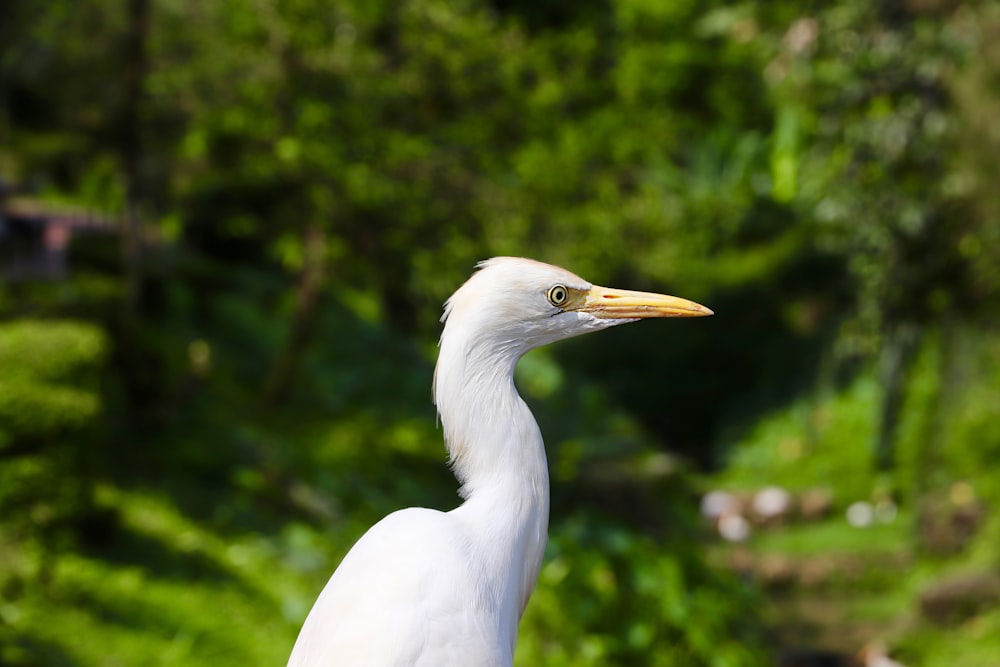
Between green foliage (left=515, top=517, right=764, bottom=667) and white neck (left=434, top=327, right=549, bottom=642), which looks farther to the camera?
green foliage (left=515, top=517, right=764, bottom=667)

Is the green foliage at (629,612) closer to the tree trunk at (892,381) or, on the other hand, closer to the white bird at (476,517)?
the white bird at (476,517)

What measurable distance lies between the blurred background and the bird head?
237 cm

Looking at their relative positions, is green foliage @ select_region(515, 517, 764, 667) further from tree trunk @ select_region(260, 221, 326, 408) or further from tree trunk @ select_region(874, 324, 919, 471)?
tree trunk @ select_region(874, 324, 919, 471)

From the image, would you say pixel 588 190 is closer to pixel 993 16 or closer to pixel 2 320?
pixel 993 16

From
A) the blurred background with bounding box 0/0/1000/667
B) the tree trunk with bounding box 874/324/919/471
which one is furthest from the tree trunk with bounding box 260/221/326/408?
the tree trunk with bounding box 874/324/919/471

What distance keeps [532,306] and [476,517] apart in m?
0.46

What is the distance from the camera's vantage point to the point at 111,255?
34.4 feet

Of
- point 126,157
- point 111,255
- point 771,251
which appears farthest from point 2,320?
point 771,251

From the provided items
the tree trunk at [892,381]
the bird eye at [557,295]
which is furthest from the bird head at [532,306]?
the tree trunk at [892,381]

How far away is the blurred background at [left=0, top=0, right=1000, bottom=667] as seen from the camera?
5.19 metres

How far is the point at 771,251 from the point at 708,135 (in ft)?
11.3

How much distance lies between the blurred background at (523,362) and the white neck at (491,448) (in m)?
2.29

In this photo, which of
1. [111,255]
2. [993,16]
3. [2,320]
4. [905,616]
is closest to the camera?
[993,16]

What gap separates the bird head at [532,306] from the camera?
2170 millimetres
